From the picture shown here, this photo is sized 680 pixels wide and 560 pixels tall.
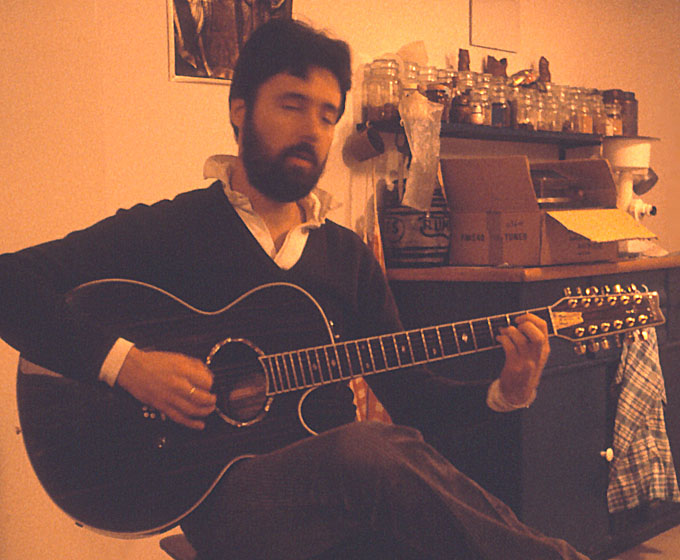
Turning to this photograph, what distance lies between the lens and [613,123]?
276cm

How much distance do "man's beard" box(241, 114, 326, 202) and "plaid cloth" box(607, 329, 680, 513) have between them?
51.8 inches

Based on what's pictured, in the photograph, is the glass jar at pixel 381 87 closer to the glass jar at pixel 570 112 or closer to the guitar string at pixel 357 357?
the glass jar at pixel 570 112

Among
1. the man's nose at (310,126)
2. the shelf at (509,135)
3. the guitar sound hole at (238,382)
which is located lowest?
the guitar sound hole at (238,382)

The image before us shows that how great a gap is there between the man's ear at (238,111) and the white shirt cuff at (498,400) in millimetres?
772

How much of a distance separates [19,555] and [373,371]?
1070mm

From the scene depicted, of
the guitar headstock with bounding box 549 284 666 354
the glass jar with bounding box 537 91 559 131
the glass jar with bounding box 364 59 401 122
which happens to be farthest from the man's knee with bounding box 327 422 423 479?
the glass jar with bounding box 537 91 559 131

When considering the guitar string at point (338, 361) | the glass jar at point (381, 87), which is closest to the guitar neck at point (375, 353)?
the guitar string at point (338, 361)

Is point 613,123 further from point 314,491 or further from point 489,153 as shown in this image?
point 314,491

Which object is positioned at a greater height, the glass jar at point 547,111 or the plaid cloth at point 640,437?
the glass jar at point 547,111

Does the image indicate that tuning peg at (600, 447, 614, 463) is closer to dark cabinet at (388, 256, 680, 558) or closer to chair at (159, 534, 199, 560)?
dark cabinet at (388, 256, 680, 558)

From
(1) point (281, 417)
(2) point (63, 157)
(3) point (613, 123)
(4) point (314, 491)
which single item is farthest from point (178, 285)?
(3) point (613, 123)

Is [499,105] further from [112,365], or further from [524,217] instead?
[112,365]

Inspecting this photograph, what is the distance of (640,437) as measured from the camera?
211 cm

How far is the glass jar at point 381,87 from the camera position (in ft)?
7.10
